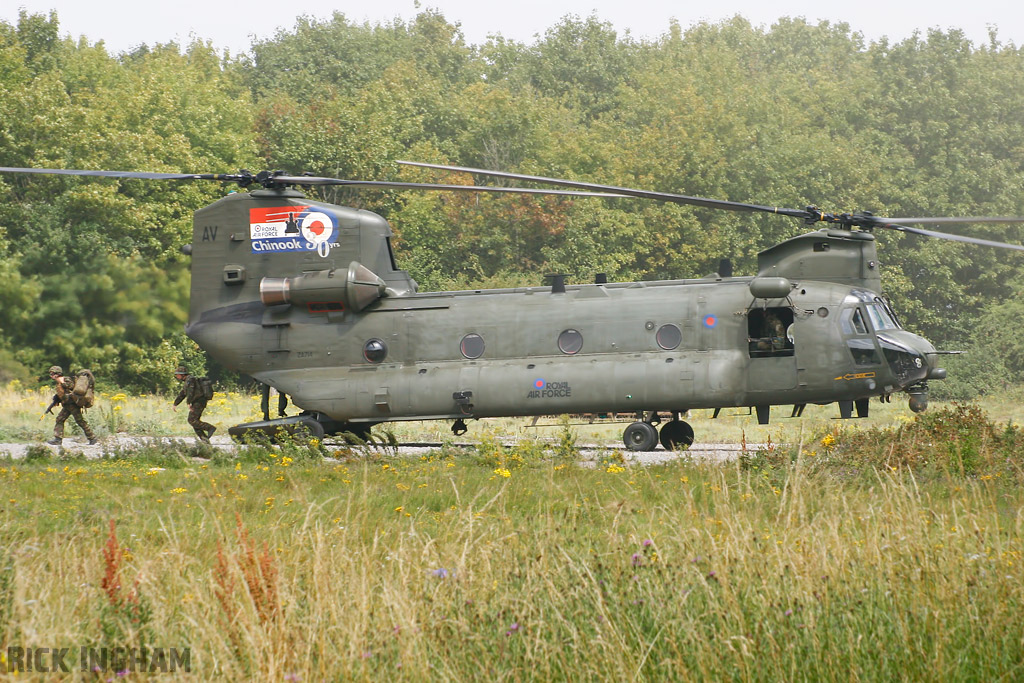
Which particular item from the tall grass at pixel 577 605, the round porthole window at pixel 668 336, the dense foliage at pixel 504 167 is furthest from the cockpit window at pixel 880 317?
the dense foliage at pixel 504 167

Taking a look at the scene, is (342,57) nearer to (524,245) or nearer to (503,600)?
(524,245)

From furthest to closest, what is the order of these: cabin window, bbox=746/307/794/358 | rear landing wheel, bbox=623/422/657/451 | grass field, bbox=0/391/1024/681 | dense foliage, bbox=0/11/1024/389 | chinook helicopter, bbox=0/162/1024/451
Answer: dense foliage, bbox=0/11/1024/389 < rear landing wheel, bbox=623/422/657/451 < cabin window, bbox=746/307/794/358 < chinook helicopter, bbox=0/162/1024/451 < grass field, bbox=0/391/1024/681

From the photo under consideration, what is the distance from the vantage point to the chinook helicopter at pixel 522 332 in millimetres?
16812

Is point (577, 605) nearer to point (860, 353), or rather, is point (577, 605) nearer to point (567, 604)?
point (567, 604)

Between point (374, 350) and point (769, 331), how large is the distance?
21.3 ft

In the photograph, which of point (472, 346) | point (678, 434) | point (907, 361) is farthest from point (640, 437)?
point (907, 361)

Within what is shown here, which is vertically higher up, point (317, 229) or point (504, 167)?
point (504, 167)

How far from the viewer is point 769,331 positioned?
1708 centimetres

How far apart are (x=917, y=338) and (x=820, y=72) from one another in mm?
81305

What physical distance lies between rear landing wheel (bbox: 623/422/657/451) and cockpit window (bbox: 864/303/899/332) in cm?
402

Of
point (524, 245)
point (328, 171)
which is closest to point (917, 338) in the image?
point (524, 245)

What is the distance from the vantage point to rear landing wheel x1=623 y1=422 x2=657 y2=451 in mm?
18172

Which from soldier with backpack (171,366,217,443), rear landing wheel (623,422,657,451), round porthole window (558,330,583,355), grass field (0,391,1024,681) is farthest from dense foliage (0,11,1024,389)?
grass field (0,391,1024,681)

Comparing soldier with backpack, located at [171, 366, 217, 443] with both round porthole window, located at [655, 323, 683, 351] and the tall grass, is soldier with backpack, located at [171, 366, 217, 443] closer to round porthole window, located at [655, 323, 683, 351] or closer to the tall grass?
round porthole window, located at [655, 323, 683, 351]
